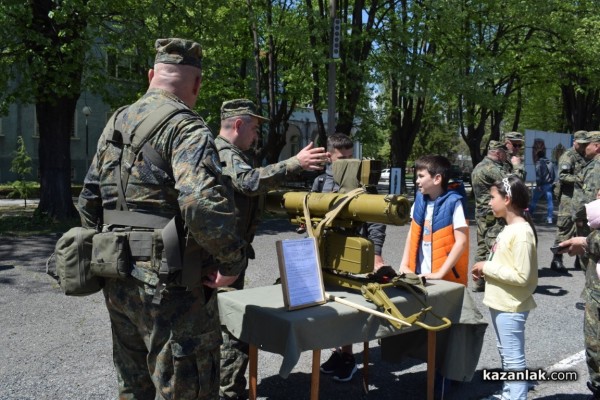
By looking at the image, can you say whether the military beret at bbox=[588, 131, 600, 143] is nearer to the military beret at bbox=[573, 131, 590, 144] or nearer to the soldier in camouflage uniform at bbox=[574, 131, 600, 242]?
the soldier in camouflage uniform at bbox=[574, 131, 600, 242]

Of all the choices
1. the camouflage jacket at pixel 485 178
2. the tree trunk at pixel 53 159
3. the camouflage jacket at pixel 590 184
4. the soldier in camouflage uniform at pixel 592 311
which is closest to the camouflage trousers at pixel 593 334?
the soldier in camouflage uniform at pixel 592 311

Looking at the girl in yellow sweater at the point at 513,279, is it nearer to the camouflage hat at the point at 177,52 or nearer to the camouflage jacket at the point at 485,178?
the camouflage hat at the point at 177,52

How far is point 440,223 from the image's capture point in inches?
173

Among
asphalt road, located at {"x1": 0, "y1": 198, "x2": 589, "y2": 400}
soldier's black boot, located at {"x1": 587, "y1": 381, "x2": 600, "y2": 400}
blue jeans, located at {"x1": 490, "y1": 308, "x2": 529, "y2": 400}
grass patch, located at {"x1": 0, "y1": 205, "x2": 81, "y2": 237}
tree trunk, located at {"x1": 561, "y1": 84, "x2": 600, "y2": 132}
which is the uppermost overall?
tree trunk, located at {"x1": 561, "y1": 84, "x2": 600, "y2": 132}

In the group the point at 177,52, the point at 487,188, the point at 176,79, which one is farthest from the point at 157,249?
the point at 487,188

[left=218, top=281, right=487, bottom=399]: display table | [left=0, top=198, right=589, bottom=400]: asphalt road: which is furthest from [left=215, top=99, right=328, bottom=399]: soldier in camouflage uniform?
[left=0, top=198, right=589, bottom=400]: asphalt road

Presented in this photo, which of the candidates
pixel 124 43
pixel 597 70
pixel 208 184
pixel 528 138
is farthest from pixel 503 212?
pixel 597 70

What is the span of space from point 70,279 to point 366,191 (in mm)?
1670

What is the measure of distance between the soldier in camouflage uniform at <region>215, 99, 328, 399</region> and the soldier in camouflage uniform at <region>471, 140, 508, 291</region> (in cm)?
451

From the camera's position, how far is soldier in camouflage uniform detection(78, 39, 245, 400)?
2553 mm

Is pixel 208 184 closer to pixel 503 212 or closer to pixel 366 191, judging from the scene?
pixel 366 191

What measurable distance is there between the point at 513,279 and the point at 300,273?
1.37m

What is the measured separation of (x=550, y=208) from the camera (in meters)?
16.0

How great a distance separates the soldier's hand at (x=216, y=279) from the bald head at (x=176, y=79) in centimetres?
84
